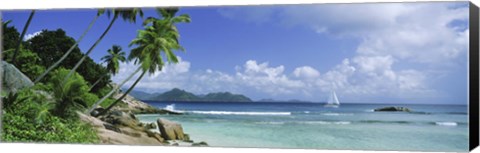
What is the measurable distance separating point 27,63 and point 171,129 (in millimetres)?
2302

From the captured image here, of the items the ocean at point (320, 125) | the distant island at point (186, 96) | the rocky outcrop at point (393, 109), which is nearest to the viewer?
the ocean at point (320, 125)

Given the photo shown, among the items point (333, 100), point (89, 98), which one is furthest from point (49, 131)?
point (333, 100)

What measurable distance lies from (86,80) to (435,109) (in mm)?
4938

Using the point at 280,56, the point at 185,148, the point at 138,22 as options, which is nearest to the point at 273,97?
the point at 280,56

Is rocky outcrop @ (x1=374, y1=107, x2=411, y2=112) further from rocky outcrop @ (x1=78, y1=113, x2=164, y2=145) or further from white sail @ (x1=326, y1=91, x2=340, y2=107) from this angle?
rocky outcrop @ (x1=78, y1=113, x2=164, y2=145)

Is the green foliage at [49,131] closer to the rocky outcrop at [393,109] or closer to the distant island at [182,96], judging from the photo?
the distant island at [182,96]

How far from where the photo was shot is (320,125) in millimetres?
11648

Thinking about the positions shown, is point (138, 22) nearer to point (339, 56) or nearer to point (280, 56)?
point (280, 56)

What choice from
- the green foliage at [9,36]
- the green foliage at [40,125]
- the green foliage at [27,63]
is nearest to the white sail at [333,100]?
the green foliage at [40,125]

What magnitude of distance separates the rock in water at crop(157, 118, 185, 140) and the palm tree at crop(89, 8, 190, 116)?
0.71m

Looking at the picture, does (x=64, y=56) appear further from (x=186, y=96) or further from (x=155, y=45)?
(x=186, y=96)

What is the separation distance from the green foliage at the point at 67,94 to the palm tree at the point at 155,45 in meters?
0.38

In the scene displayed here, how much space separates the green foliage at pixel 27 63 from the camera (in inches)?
493

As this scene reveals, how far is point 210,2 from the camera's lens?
11844mm
